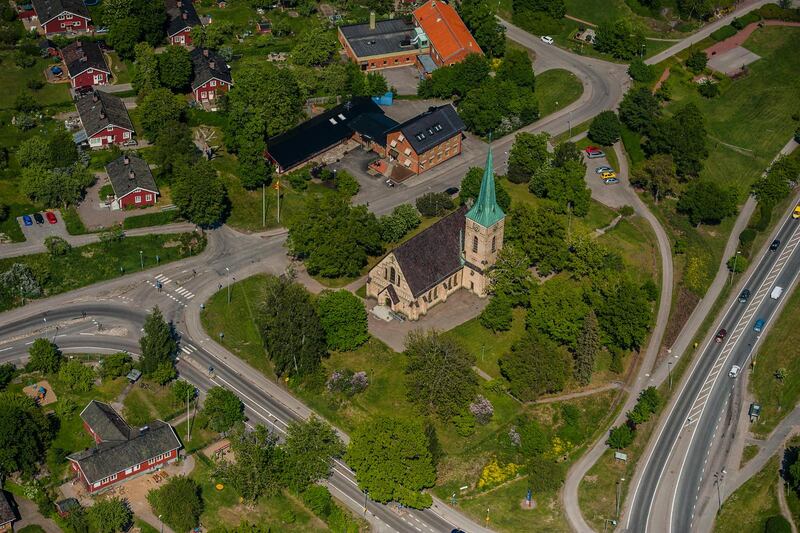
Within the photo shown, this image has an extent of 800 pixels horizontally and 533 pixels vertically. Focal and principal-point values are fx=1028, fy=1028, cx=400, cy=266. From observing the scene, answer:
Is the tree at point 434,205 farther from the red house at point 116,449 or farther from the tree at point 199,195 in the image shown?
the red house at point 116,449

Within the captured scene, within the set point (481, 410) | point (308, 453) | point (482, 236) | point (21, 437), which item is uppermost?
point (482, 236)

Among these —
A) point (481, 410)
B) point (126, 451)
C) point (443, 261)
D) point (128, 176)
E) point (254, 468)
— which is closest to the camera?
point (254, 468)

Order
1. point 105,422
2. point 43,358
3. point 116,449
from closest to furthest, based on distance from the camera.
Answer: point 116,449
point 105,422
point 43,358

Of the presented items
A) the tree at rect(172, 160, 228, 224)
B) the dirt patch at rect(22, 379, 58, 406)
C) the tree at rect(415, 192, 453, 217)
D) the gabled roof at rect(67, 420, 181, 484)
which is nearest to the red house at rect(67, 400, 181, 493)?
the gabled roof at rect(67, 420, 181, 484)

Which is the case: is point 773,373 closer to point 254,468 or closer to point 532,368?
point 532,368

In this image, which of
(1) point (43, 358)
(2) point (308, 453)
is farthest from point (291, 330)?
(1) point (43, 358)

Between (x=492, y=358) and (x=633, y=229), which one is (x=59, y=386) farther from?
(x=633, y=229)

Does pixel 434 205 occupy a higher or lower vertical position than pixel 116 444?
lower
